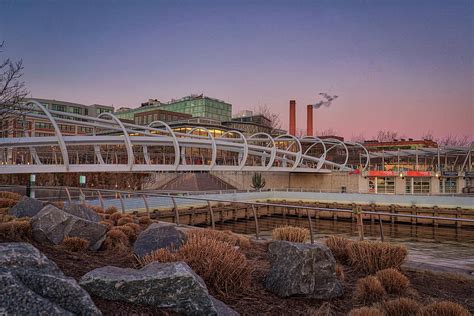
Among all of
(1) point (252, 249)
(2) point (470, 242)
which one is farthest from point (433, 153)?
(1) point (252, 249)

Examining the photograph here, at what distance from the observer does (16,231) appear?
708cm

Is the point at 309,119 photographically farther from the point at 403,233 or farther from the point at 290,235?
the point at 290,235

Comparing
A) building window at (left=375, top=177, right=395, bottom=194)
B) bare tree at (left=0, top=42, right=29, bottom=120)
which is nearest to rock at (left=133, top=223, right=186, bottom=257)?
bare tree at (left=0, top=42, right=29, bottom=120)

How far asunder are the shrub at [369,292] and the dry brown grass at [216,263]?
1737 millimetres

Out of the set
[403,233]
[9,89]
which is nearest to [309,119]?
[403,233]

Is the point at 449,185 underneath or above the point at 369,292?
underneath

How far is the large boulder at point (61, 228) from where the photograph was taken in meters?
7.31

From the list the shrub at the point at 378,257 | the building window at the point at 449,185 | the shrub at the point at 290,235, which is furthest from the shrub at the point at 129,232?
the building window at the point at 449,185

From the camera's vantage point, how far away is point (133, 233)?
9.72m

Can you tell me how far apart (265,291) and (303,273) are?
658mm

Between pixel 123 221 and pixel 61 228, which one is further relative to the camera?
pixel 123 221

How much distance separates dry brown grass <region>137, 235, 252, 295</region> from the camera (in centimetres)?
535

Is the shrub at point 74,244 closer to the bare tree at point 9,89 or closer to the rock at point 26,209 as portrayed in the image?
the rock at point 26,209

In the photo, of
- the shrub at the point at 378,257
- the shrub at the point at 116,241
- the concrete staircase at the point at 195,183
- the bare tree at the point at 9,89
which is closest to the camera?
the shrub at the point at 378,257
